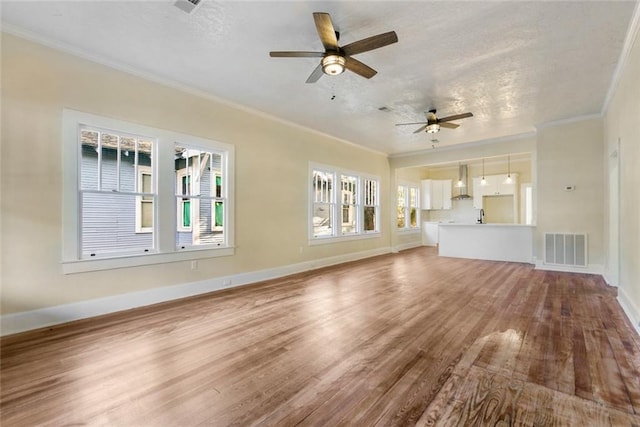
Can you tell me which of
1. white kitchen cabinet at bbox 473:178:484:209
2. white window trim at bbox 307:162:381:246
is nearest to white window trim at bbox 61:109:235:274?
white window trim at bbox 307:162:381:246

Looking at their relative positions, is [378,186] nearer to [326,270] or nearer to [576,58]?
[326,270]

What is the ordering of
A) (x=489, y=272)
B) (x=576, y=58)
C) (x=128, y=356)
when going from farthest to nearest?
(x=489, y=272)
(x=576, y=58)
(x=128, y=356)

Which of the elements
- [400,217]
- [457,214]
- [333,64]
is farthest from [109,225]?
[457,214]

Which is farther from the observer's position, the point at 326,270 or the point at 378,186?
the point at 378,186

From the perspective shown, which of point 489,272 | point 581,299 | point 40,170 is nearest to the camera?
point 40,170

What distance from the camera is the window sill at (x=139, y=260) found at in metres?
3.34

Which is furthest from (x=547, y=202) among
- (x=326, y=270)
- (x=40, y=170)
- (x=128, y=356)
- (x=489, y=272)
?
(x=40, y=170)

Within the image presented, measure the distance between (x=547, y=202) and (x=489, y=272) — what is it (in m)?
1.96

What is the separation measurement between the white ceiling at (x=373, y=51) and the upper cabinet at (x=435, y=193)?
246 inches

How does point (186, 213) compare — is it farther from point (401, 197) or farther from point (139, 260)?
point (401, 197)

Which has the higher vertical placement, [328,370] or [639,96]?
[639,96]

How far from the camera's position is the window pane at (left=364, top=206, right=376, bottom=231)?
326 inches

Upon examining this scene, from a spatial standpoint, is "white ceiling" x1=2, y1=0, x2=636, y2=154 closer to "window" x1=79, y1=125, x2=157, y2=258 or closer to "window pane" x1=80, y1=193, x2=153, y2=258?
"window" x1=79, y1=125, x2=157, y2=258

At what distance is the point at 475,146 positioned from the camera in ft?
24.8
